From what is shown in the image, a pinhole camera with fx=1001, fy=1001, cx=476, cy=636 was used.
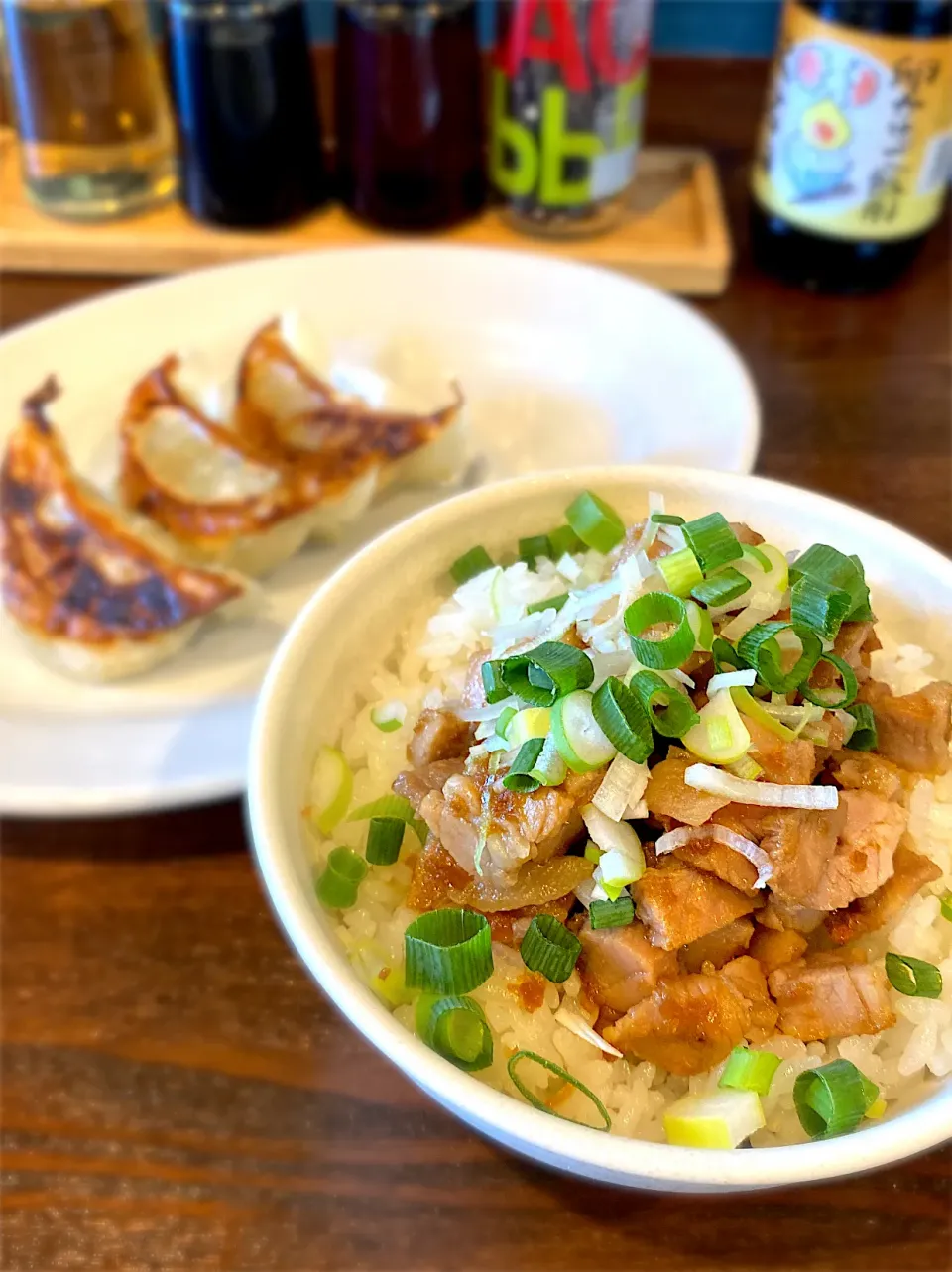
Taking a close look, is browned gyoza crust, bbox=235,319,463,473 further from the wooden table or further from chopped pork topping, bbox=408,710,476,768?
chopped pork topping, bbox=408,710,476,768

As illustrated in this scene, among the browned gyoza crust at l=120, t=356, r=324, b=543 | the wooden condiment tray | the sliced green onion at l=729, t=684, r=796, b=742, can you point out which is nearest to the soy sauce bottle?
the wooden condiment tray

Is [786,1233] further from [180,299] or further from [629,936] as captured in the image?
[180,299]

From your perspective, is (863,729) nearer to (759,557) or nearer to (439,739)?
(759,557)

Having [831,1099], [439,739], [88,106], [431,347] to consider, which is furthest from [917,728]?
[88,106]

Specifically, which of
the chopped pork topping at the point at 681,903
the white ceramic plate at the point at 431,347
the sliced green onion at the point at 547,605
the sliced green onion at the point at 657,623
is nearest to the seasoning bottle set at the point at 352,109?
the white ceramic plate at the point at 431,347

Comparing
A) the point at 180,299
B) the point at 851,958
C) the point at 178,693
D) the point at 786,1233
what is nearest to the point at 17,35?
the point at 180,299

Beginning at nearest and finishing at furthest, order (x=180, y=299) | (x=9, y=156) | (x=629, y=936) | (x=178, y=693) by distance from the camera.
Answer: (x=629, y=936) < (x=178, y=693) < (x=180, y=299) < (x=9, y=156)
